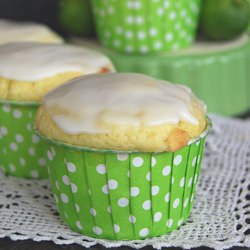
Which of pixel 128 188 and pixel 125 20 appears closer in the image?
pixel 128 188

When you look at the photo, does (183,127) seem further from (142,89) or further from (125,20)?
(125,20)

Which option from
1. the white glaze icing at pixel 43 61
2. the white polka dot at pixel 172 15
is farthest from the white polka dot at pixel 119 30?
the white glaze icing at pixel 43 61

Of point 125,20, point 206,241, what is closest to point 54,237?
point 206,241

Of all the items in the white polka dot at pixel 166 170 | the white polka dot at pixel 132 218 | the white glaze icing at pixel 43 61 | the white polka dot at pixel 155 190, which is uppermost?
the white glaze icing at pixel 43 61

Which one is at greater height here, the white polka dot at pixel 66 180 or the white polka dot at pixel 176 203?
the white polka dot at pixel 66 180

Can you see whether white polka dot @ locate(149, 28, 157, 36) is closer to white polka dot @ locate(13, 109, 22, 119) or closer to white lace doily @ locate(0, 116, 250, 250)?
white lace doily @ locate(0, 116, 250, 250)

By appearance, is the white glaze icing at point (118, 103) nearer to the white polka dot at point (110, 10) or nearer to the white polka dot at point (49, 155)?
the white polka dot at point (49, 155)

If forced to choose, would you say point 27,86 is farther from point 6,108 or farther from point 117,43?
point 117,43
